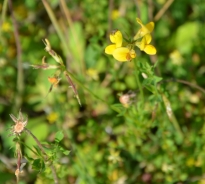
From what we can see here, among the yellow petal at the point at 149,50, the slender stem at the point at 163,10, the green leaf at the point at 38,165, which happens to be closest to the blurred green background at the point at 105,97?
the slender stem at the point at 163,10

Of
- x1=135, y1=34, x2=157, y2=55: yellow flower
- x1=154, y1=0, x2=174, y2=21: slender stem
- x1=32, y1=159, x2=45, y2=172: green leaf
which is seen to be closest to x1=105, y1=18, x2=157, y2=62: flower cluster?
x1=135, y1=34, x2=157, y2=55: yellow flower

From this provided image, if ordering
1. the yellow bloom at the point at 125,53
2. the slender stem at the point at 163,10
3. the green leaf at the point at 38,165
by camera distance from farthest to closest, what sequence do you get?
1. the slender stem at the point at 163,10
2. the green leaf at the point at 38,165
3. the yellow bloom at the point at 125,53

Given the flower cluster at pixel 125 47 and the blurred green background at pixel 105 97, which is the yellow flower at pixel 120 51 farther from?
the blurred green background at pixel 105 97

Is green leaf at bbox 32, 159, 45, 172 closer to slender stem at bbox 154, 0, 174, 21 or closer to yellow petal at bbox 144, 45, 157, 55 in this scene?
yellow petal at bbox 144, 45, 157, 55

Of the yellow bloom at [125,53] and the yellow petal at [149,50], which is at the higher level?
the yellow petal at [149,50]

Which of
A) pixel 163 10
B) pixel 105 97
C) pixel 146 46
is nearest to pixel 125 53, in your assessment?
pixel 146 46

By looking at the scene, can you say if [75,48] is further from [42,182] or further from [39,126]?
[42,182]

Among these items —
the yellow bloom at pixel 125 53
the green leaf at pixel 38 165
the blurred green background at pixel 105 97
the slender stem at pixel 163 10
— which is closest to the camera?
the yellow bloom at pixel 125 53

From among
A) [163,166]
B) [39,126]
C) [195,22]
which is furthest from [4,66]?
[195,22]

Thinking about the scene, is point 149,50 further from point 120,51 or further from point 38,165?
point 38,165
